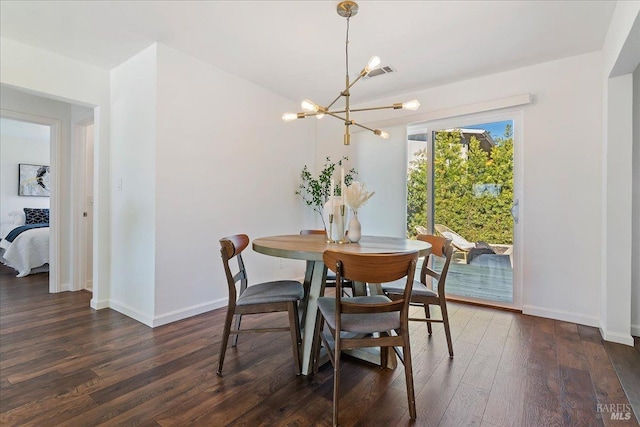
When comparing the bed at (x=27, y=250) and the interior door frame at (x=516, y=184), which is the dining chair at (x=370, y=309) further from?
the bed at (x=27, y=250)

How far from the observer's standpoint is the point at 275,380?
177 cm

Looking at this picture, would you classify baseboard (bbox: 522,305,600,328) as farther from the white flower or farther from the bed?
the bed

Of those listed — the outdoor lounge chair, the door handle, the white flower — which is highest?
the white flower

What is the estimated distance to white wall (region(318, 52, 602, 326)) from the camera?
262 cm

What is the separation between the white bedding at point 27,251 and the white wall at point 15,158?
7.19ft

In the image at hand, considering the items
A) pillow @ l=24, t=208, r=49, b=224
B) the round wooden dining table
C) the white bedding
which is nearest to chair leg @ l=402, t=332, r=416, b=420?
the round wooden dining table

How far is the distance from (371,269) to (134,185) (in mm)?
2414

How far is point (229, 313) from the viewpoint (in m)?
1.85

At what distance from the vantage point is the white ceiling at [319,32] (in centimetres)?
211

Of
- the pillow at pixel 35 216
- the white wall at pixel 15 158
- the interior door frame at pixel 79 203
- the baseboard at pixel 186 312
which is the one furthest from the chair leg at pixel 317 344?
the white wall at pixel 15 158

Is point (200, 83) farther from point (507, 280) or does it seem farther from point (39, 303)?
point (507, 280)

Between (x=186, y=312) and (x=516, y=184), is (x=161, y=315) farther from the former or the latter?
(x=516, y=184)

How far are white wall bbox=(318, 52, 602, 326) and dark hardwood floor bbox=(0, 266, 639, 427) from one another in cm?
34

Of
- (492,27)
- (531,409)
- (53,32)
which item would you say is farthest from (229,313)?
(492,27)
